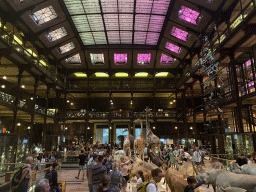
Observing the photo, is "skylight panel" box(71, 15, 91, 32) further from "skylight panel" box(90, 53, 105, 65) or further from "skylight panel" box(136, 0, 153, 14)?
"skylight panel" box(136, 0, 153, 14)

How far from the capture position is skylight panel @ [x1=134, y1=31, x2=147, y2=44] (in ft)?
81.7

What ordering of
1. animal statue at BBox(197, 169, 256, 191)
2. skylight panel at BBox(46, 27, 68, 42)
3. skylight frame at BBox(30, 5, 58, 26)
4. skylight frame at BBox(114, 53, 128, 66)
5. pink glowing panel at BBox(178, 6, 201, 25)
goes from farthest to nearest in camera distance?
skylight frame at BBox(114, 53, 128, 66)
skylight panel at BBox(46, 27, 68, 42)
skylight frame at BBox(30, 5, 58, 26)
pink glowing panel at BBox(178, 6, 201, 25)
animal statue at BBox(197, 169, 256, 191)

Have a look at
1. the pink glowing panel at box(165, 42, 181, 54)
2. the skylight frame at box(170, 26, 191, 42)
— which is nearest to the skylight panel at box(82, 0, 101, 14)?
the skylight frame at box(170, 26, 191, 42)

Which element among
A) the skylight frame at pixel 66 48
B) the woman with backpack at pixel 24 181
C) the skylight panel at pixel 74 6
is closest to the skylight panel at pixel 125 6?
the skylight panel at pixel 74 6

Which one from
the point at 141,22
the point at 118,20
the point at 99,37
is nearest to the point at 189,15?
the point at 141,22

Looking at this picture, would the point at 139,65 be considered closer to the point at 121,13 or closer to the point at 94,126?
the point at 121,13

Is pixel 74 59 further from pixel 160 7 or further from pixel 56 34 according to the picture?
pixel 160 7

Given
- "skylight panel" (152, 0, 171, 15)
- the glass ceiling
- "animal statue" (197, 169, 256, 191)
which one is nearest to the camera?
"animal statue" (197, 169, 256, 191)

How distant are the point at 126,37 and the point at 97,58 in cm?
592

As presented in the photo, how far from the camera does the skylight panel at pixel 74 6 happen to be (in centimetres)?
1973

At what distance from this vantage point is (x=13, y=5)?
635 inches

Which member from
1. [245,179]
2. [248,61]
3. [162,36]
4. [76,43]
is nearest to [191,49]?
[162,36]

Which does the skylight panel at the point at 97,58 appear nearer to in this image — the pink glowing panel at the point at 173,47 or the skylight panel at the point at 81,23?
the skylight panel at the point at 81,23

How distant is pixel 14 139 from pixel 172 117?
20015 millimetres
